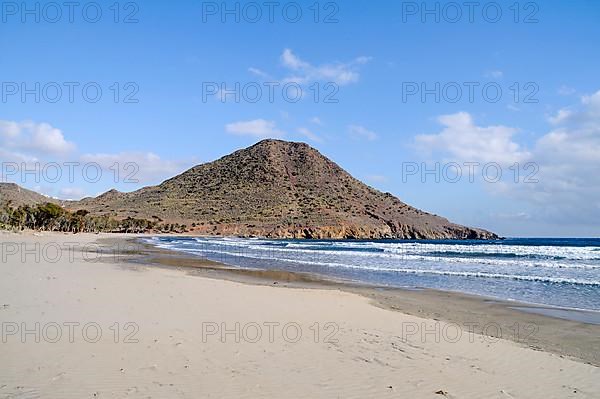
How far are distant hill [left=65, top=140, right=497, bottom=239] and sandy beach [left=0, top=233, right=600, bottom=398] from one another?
88.5 m

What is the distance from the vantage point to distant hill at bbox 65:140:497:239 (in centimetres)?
10406

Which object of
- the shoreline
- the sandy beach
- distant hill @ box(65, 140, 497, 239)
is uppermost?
distant hill @ box(65, 140, 497, 239)

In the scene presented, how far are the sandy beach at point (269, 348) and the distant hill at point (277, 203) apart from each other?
8853cm

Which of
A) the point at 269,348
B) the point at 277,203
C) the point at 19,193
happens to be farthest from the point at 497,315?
the point at 19,193

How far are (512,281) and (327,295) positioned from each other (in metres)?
11.1

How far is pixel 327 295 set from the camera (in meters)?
14.5

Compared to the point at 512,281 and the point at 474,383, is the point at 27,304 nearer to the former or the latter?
the point at 474,383

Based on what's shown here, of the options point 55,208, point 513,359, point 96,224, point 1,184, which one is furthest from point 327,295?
point 1,184

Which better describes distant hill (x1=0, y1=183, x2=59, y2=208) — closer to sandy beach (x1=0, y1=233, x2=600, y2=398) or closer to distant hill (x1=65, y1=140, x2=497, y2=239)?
distant hill (x1=65, y1=140, x2=497, y2=239)

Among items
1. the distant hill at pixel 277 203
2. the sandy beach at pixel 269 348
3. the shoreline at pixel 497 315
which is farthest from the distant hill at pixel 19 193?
the sandy beach at pixel 269 348

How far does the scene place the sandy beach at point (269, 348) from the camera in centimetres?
558

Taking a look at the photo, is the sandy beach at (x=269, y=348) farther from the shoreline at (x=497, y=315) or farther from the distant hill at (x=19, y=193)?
the distant hill at (x=19, y=193)

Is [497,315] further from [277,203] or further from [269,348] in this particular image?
[277,203]

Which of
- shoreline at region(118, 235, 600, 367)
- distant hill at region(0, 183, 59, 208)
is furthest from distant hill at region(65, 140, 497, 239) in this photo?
shoreline at region(118, 235, 600, 367)
